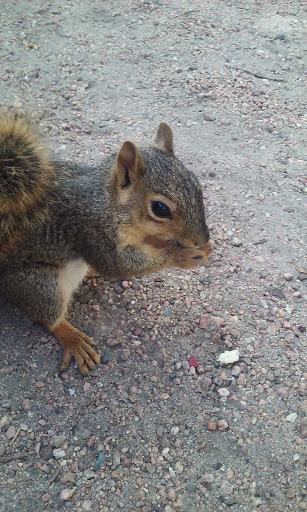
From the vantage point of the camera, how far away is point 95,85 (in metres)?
4.05

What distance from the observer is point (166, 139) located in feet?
8.03

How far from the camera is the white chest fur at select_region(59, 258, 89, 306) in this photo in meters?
2.44

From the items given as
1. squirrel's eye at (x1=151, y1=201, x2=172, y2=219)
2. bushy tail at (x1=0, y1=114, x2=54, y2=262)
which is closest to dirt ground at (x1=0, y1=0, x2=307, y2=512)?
bushy tail at (x1=0, y1=114, x2=54, y2=262)

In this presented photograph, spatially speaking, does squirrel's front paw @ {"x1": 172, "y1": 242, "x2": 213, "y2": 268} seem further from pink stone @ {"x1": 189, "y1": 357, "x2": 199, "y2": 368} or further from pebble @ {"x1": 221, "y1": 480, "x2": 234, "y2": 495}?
pebble @ {"x1": 221, "y1": 480, "x2": 234, "y2": 495}

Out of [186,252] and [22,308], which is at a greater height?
[186,252]

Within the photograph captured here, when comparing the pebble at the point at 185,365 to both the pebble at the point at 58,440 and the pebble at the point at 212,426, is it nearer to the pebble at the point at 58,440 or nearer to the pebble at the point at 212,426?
the pebble at the point at 212,426

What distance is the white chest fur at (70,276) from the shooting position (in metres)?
2.44

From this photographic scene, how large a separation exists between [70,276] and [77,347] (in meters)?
0.34

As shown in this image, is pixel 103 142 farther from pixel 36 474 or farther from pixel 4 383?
pixel 36 474

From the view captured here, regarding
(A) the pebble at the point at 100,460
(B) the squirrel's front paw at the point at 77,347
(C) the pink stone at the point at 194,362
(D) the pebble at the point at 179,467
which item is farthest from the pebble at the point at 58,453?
(C) the pink stone at the point at 194,362

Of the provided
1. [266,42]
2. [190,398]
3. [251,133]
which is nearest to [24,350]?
[190,398]

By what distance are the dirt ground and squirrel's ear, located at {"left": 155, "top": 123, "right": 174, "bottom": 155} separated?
0.79 m

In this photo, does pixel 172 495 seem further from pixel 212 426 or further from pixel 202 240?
pixel 202 240

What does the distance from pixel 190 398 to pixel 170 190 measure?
0.96 m
